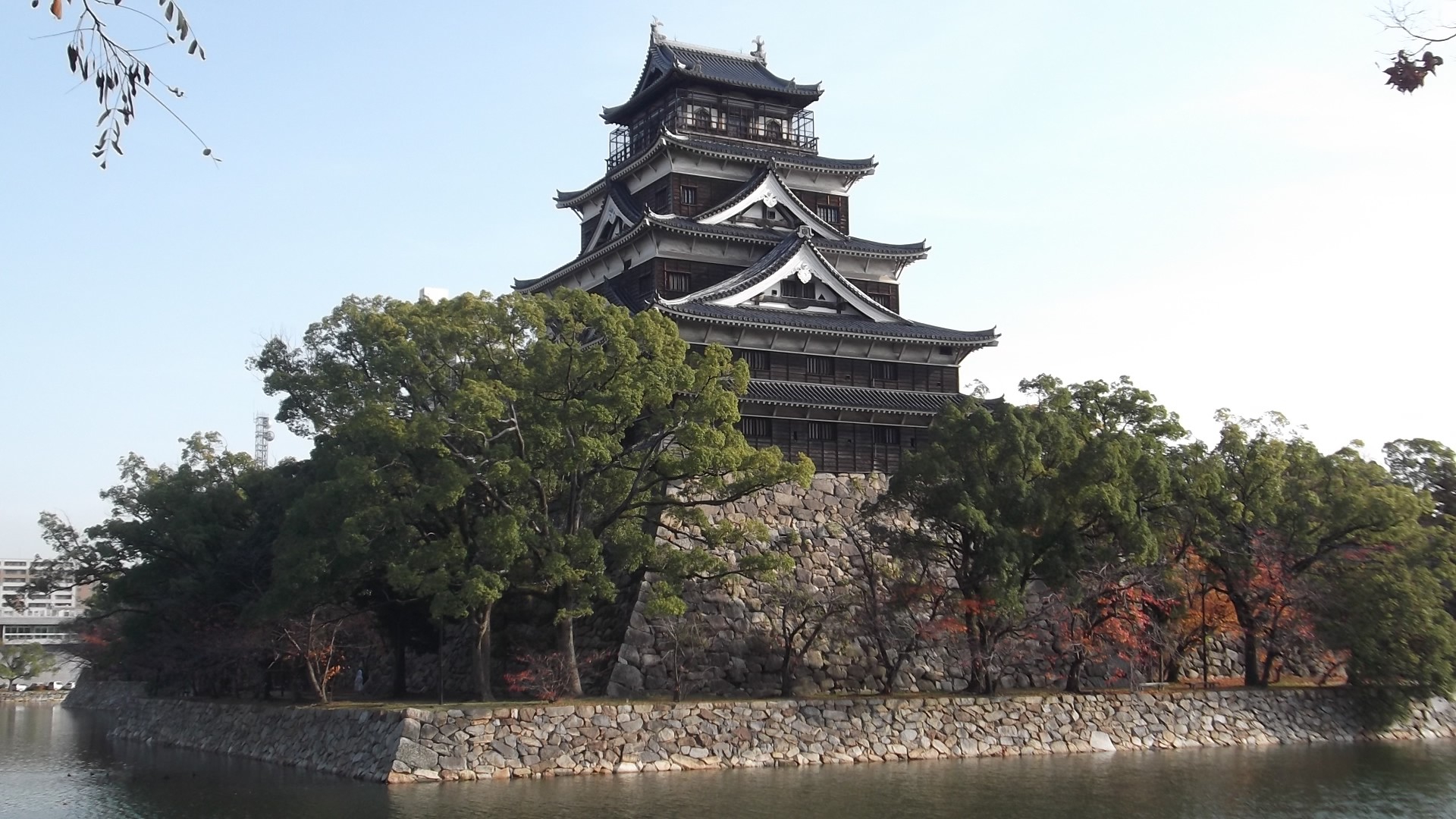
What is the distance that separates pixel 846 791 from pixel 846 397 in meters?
12.0

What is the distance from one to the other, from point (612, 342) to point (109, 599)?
Result: 14537 mm

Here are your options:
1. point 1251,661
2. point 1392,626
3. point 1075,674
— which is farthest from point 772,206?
point 1392,626

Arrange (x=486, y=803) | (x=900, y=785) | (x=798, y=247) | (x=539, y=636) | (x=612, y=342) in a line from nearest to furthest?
(x=486, y=803)
(x=900, y=785)
(x=612, y=342)
(x=539, y=636)
(x=798, y=247)

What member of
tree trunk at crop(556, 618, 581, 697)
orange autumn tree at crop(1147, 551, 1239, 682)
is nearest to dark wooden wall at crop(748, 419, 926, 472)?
orange autumn tree at crop(1147, 551, 1239, 682)

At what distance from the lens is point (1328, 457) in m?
27.4

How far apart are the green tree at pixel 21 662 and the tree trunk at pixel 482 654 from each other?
150 ft

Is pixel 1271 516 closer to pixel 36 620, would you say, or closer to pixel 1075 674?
pixel 1075 674

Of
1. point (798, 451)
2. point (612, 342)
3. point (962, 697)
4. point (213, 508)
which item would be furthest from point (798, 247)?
point (213, 508)

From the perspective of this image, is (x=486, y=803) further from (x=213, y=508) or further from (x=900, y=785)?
(x=213, y=508)

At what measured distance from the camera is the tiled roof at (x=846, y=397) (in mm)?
28891

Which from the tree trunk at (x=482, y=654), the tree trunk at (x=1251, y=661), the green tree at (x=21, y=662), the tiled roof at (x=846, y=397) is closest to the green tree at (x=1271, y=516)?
the tree trunk at (x=1251, y=661)

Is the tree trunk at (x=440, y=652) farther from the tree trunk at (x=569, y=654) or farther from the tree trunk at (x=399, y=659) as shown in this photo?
the tree trunk at (x=569, y=654)

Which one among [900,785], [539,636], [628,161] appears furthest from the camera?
[628,161]

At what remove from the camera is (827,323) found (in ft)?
101
